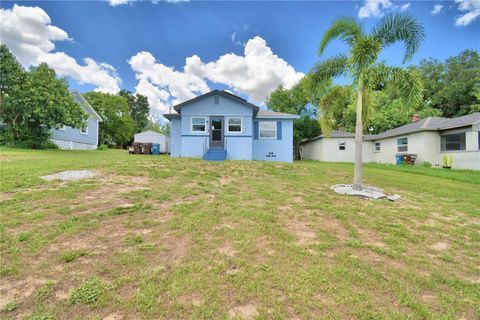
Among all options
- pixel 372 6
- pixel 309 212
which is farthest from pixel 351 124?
pixel 309 212

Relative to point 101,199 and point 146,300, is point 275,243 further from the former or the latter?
point 101,199

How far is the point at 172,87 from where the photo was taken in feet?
123

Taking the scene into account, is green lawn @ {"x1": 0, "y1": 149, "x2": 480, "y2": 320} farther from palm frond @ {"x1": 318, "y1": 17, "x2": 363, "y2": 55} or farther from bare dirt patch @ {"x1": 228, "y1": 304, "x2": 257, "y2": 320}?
palm frond @ {"x1": 318, "y1": 17, "x2": 363, "y2": 55}

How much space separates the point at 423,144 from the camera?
17375 millimetres

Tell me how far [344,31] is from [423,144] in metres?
15.1

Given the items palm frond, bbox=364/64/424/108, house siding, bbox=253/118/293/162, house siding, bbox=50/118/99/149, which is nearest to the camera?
palm frond, bbox=364/64/424/108

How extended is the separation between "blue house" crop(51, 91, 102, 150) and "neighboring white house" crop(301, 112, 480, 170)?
2338cm

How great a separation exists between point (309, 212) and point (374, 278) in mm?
2190

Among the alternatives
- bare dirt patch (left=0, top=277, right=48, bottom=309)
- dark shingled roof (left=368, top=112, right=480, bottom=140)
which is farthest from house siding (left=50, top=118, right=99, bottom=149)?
dark shingled roof (left=368, top=112, right=480, bottom=140)

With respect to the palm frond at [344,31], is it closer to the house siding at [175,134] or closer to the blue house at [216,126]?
the blue house at [216,126]

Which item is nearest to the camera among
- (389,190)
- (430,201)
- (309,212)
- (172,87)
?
(309,212)

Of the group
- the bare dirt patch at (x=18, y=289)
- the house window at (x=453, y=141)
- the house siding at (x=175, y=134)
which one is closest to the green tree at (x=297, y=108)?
the house window at (x=453, y=141)

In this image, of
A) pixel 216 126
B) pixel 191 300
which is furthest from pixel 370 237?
pixel 216 126

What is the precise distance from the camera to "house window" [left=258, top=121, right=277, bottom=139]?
1644cm
